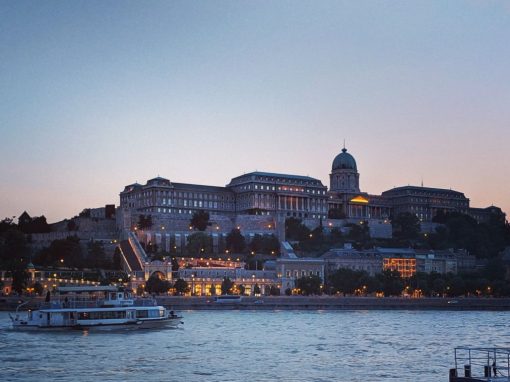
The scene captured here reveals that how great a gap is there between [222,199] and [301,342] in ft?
305

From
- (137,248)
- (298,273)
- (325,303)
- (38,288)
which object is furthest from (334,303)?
(38,288)

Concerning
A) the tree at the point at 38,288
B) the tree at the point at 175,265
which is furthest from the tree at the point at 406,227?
the tree at the point at 38,288

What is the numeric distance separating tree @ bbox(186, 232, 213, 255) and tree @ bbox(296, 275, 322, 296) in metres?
17.3

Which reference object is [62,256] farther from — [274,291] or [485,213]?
[485,213]

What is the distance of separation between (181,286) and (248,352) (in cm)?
5352

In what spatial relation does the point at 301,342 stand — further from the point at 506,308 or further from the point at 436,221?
the point at 436,221

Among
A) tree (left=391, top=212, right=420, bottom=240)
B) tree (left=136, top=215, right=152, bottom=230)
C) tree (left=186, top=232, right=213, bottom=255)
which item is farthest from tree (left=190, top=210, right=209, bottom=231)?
tree (left=391, top=212, right=420, bottom=240)

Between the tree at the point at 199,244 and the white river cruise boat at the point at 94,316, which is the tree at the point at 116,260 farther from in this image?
the white river cruise boat at the point at 94,316

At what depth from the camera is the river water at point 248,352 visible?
121 ft

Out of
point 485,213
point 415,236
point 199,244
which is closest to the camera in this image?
point 199,244

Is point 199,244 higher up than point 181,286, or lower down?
higher up

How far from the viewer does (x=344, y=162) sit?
16338cm

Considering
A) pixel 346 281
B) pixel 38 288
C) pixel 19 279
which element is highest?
pixel 19 279

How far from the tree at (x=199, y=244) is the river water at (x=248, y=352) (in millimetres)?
47023
